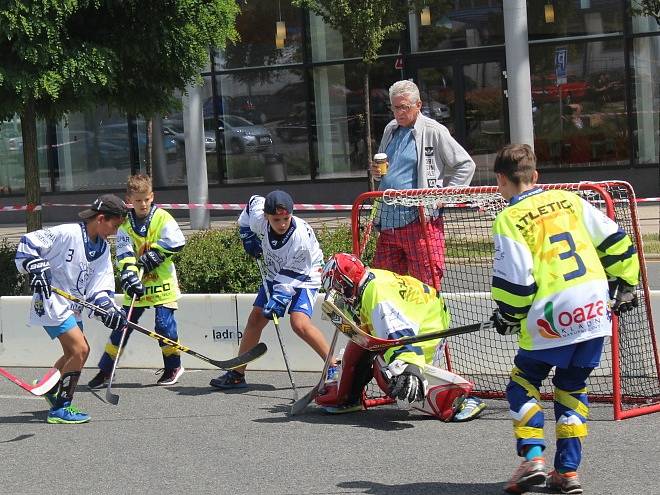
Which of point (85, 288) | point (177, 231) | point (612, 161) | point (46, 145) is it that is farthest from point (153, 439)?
point (46, 145)

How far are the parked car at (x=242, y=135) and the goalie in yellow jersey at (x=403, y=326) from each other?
1383cm

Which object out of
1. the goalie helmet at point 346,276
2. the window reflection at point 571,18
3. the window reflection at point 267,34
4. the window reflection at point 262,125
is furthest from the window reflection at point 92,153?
the goalie helmet at point 346,276

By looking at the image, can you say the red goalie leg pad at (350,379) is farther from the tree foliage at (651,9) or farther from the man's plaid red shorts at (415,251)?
the tree foliage at (651,9)

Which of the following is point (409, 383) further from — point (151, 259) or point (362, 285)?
point (151, 259)

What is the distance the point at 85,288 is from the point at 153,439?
4.51 feet


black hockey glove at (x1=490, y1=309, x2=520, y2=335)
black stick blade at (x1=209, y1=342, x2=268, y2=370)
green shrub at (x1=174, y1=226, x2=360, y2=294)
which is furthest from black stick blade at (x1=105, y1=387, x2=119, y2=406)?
black hockey glove at (x1=490, y1=309, x2=520, y2=335)

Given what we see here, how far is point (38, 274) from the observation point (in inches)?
305

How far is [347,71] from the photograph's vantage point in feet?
67.8

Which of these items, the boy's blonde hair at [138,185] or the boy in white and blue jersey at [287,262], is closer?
the boy in white and blue jersey at [287,262]

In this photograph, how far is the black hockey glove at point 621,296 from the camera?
6.05m

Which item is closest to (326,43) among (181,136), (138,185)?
(181,136)

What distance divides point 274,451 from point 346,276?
1.24 metres

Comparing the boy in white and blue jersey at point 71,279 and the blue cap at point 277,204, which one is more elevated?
the blue cap at point 277,204

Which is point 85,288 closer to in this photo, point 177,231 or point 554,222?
point 177,231
